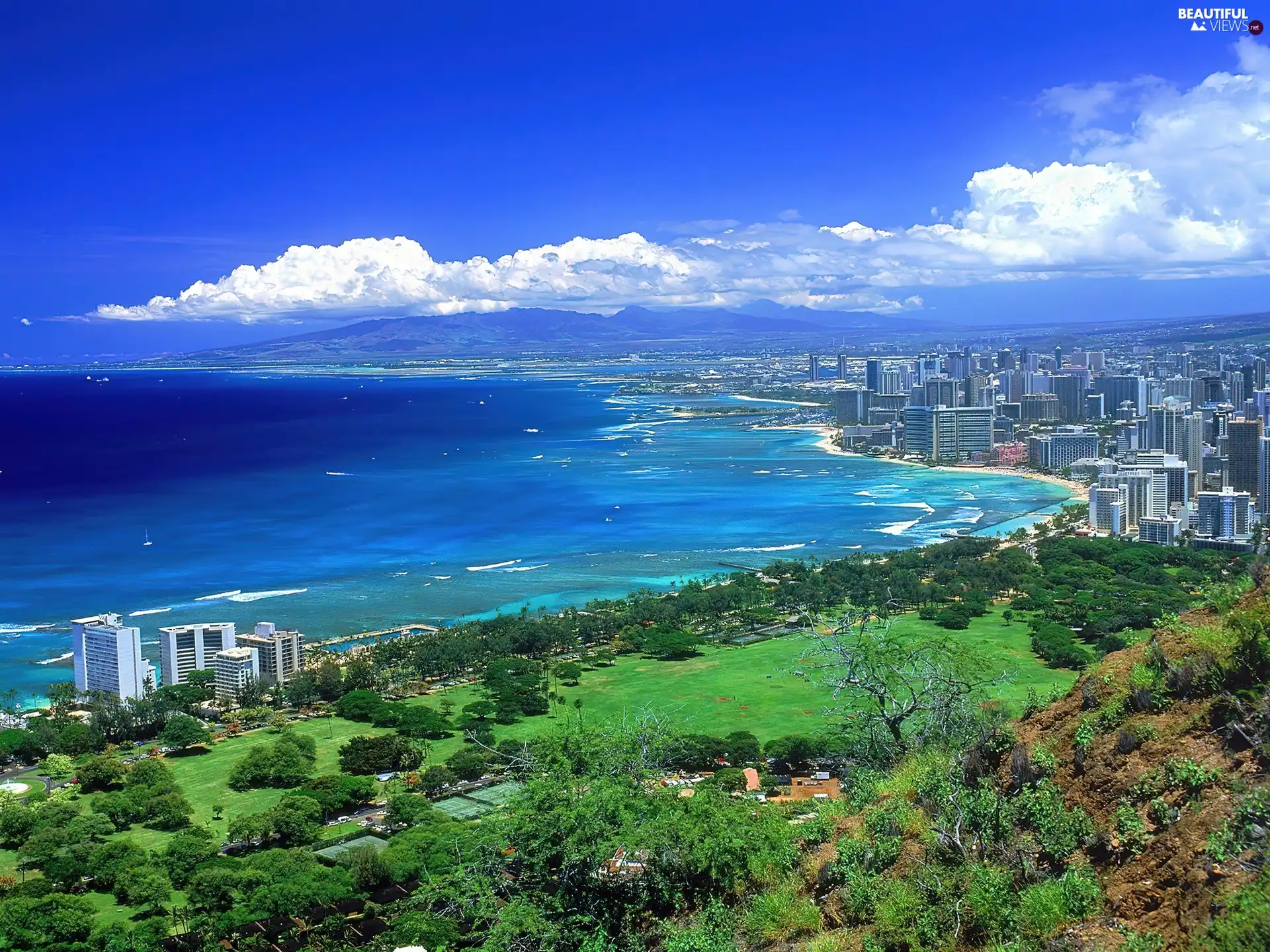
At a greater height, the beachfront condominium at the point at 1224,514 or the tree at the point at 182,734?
the beachfront condominium at the point at 1224,514

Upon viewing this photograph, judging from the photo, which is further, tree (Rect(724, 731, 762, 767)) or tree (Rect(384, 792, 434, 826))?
tree (Rect(724, 731, 762, 767))

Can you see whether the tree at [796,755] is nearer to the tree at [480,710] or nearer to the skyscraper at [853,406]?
the tree at [480,710]

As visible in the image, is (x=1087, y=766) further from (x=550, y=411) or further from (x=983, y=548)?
(x=550, y=411)

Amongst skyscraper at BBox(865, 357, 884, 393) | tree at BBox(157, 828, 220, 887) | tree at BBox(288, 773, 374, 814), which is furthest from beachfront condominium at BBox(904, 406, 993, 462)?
tree at BBox(157, 828, 220, 887)

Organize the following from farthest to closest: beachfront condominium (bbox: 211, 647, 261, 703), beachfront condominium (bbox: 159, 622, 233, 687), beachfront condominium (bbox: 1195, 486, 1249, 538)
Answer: beachfront condominium (bbox: 1195, 486, 1249, 538), beachfront condominium (bbox: 159, 622, 233, 687), beachfront condominium (bbox: 211, 647, 261, 703)

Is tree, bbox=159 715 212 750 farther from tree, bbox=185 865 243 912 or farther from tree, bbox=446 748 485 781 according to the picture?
tree, bbox=185 865 243 912

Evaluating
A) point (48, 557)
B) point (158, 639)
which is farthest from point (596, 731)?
point (48, 557)

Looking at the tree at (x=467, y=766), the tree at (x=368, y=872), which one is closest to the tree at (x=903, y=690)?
the tree at (x=368, y=872)
